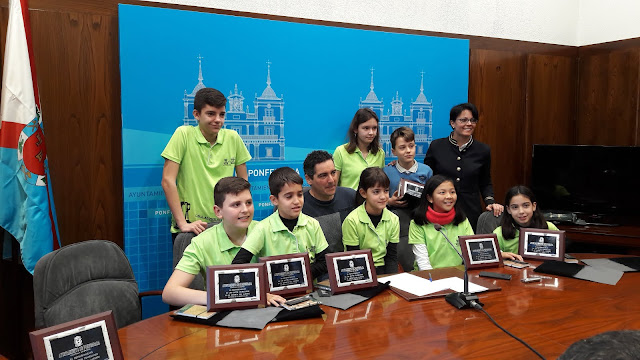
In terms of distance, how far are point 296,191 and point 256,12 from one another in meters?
1.87

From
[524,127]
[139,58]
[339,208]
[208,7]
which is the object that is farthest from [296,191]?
[524,127]

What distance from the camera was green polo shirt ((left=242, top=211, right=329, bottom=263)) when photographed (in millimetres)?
2223

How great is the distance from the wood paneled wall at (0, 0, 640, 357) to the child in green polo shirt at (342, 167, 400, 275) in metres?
1.58

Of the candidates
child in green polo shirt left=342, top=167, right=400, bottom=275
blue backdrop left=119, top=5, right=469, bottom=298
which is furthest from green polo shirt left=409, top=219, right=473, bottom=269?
blue backdrop left=119, top=5, right=469, bottom=298

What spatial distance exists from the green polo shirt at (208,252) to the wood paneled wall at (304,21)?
4.34ft

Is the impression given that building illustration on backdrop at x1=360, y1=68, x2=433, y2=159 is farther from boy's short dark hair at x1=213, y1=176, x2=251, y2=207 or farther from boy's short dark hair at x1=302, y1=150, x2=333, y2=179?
boy's short dark hair at x1=213, y1=176, x2=251, y2=207

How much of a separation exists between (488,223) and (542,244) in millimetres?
545

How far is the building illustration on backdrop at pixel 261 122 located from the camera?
346 cm

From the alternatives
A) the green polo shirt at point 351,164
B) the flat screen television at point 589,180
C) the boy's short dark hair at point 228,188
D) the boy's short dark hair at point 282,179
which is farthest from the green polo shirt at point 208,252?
the flat screen television at point 589,180

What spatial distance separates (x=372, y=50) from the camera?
13.1ft

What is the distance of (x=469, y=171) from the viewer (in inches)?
145

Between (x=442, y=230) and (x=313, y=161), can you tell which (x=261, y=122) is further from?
(x=442, y=230)

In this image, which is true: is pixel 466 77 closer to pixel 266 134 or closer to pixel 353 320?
pixel 266 134

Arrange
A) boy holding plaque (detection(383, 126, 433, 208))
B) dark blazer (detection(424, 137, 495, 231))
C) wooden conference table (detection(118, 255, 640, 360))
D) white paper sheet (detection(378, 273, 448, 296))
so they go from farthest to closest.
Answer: dark blazer (detection(424, 137, 495, 231)) < boy holding plaque (detection(383, 126, 433, 208)) < white paper sheet (detection(378, 273, 448, 296)) < wooden conference table (detection(118, 255, 640, 360))
